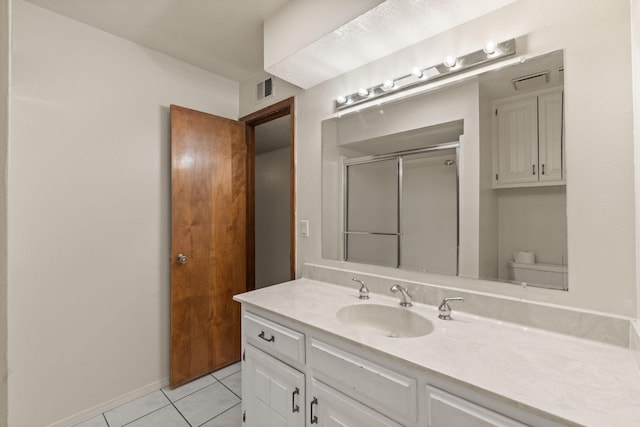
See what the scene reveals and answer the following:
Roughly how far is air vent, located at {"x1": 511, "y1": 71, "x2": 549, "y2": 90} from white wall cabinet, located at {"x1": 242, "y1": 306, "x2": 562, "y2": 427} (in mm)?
1152

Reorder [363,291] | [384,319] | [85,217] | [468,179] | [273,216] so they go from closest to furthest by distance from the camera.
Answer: [468,179], [384,319], [363,291], [85,217], [273,216]

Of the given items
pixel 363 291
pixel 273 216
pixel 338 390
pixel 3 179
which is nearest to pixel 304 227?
pixel 363 291

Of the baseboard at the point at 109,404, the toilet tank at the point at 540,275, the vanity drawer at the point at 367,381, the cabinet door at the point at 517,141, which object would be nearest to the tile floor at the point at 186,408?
the baseboard at the point at 109,404

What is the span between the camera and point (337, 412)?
3.58ft

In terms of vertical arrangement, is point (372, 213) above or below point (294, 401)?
above

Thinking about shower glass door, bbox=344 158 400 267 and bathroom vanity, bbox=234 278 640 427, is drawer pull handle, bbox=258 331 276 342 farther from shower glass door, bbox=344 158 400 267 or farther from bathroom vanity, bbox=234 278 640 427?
shower glass door, bbox=344 158 400 267

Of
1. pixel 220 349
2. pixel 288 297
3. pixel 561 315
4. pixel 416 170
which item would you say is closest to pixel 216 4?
pixel 416 170

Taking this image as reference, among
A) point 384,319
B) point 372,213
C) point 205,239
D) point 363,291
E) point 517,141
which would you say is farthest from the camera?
point 205,239

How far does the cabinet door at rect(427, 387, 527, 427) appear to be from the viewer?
0.76m

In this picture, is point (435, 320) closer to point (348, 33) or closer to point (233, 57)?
point (348, 33)

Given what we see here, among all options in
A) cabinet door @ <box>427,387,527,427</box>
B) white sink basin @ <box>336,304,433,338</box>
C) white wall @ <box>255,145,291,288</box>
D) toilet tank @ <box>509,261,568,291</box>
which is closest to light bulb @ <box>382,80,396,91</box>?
toilet tank @ <box>509,261,568,291</box>

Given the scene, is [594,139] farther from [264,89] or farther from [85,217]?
[85,217]

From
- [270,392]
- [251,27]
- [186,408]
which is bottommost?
[186,408]

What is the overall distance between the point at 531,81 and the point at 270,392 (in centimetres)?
177
